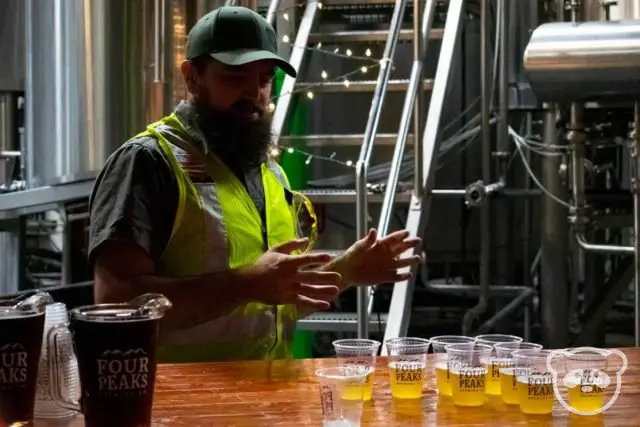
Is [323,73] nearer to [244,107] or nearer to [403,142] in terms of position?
[403,142]

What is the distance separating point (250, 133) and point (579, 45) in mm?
1260

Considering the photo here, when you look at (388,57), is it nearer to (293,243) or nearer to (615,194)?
(615,194)

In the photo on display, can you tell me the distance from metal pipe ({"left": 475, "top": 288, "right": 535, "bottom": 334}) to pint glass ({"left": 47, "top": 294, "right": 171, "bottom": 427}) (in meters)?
2.72

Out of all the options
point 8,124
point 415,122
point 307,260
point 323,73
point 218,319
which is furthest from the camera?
point 8,124

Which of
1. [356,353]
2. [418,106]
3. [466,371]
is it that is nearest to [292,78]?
[418,106]

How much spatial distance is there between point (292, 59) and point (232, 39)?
160 centimetres

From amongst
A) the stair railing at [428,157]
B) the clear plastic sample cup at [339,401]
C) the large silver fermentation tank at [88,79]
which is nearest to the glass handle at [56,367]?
the clear plastic sample cup at [339,401]

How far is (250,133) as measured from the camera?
186 centimetres

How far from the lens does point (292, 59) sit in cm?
343

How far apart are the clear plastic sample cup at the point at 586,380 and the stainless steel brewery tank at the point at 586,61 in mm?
1613

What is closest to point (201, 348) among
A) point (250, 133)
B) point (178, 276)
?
point (178, 276)

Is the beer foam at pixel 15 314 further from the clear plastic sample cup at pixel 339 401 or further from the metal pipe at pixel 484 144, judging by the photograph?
the metal pipe at pixel 484 144

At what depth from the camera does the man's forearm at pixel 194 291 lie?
62.0 inches

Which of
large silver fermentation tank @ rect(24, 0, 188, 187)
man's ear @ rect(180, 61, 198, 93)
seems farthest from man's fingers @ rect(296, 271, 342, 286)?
large silver fermentation tank @ rect(24, 0, 188, 187)
